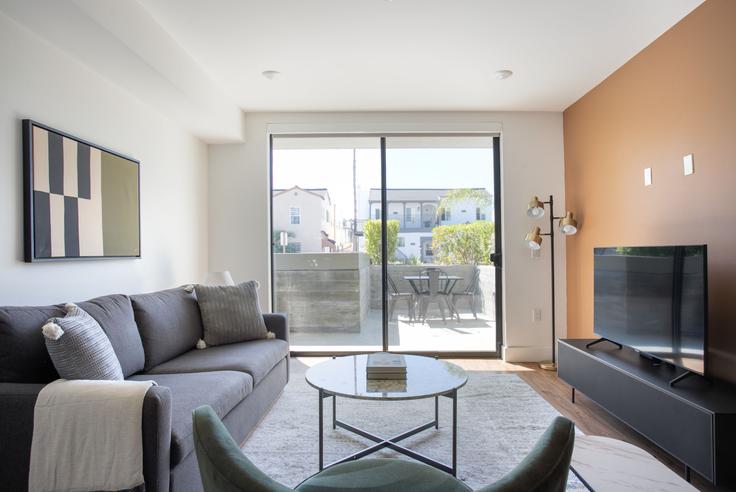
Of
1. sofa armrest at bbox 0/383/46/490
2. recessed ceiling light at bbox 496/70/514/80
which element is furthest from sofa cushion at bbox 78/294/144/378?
recessed ceiling light at bbox 496/70/514/80

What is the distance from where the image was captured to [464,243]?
4.42 metres

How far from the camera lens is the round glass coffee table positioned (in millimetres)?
2020

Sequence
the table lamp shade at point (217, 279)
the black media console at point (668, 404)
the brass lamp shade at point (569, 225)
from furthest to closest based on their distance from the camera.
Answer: the brass lamp shade at point (569, 225), the table lamp shade at point (217, 279), the black media console at point (668, 404)

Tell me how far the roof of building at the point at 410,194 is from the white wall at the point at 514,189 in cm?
62

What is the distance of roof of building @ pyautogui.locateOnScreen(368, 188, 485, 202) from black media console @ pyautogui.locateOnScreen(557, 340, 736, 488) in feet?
6.73

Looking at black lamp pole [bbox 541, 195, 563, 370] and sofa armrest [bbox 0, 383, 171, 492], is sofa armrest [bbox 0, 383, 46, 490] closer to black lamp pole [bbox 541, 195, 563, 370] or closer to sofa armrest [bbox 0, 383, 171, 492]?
sofa armrest [bbox 0, 383, 171, 492]

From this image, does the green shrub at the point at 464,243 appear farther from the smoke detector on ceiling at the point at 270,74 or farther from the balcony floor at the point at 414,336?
the smoke detector on ceiling at the point at 270,74

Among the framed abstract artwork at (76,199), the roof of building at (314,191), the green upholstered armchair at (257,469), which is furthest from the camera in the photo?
the roof of building at (314,191)

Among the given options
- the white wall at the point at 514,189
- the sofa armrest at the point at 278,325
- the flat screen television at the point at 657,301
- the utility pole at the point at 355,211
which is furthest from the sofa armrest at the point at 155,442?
the utility pole at the point at 355,211

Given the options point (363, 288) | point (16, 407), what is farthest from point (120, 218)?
point (363, 288)

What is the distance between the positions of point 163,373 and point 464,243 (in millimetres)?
3076

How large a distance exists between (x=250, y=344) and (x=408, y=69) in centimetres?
237

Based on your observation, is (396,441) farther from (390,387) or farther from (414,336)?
(414,336)

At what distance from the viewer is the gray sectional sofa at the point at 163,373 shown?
155cm
